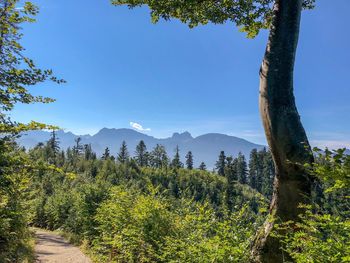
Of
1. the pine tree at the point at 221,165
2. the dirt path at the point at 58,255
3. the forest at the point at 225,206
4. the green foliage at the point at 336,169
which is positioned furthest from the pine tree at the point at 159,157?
the green foliage at the point at 336,169

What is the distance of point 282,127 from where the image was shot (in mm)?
5039

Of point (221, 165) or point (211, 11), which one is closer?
point (211, 11)

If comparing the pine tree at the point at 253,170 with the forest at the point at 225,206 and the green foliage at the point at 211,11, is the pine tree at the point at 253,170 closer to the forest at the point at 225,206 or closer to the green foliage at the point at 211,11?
the forest at the point at 225,206

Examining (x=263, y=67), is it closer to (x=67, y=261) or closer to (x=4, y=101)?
(x=4, y=101)

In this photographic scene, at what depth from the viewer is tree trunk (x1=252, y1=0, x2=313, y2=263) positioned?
16.1ft

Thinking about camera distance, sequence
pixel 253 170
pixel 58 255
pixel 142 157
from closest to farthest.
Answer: pixel 58 255
pixel 253 170
pixel 142 157

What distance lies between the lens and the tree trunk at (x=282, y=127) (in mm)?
4895

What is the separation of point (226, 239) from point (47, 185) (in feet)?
151

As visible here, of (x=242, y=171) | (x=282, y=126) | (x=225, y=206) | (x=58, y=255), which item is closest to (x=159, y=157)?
(x=242, y=171)

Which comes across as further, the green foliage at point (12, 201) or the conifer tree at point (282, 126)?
the green foliage at point (12, 201)

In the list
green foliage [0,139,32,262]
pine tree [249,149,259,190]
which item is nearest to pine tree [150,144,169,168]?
pine tree [249,149,259,190]

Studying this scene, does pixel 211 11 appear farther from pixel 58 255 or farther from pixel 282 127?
pixel 58 255

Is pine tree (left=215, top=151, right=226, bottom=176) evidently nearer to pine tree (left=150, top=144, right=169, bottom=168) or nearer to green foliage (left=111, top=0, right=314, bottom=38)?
pine tree (left=150, top=144, right=169, bottom=168)

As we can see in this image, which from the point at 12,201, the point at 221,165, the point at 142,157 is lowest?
the point at 12,201
